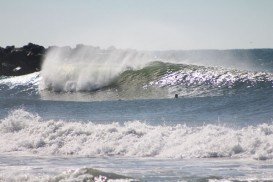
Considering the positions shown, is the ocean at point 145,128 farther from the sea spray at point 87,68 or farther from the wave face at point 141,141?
the sea spray at point 87,68

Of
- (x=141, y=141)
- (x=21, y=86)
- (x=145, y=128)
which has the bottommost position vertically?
(x=141, y=141)

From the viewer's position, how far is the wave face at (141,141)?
1973cm

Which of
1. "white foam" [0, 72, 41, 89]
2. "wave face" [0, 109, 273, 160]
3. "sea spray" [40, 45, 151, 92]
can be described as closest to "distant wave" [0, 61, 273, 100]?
"white foam" [0, 72, 41, 89]

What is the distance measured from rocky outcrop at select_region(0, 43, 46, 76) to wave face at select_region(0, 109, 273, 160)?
45.2 metres

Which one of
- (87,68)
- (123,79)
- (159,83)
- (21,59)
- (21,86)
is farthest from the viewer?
(21,59)

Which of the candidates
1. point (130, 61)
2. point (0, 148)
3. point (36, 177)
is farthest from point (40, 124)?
point (130, 61)

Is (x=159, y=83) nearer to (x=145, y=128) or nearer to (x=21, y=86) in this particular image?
(x=21, y=86)

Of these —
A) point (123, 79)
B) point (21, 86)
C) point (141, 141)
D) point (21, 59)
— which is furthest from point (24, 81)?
point (141, 141)

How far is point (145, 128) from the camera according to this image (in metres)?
24.4

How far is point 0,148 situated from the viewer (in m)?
24.4

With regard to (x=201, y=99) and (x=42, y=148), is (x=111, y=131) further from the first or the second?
(x=201, y=99)

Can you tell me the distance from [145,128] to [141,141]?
6.83 feet

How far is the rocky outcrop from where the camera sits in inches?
2840

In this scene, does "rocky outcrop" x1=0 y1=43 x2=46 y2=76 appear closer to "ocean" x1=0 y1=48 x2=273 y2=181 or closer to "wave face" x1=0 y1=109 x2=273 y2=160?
"ocean" x1=0 y1=48 x2=273 y2=181
